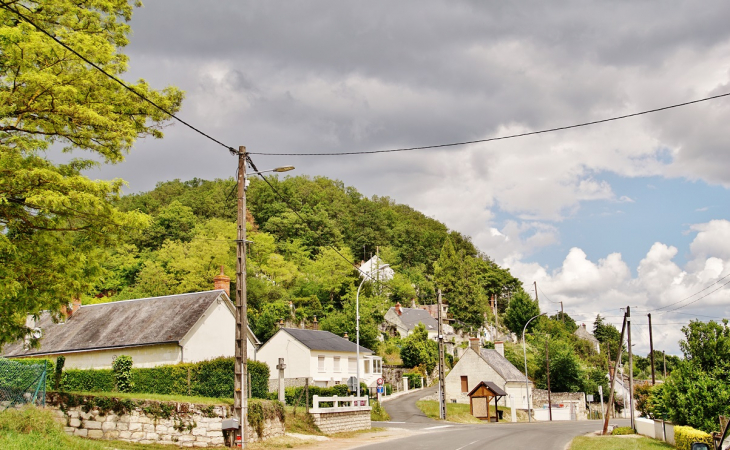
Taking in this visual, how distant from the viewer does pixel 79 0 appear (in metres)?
16.0

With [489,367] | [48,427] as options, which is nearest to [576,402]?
[489,367]

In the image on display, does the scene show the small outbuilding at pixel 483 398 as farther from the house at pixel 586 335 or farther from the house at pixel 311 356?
the house at pixel 586 335

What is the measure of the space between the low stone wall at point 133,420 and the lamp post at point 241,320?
1.31m

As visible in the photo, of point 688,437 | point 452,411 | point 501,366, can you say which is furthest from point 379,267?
point 688,437

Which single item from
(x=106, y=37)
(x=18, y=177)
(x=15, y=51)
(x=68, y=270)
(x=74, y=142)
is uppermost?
(x=106, y=37)

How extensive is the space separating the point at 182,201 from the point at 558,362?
57.0 m

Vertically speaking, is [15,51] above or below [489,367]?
above

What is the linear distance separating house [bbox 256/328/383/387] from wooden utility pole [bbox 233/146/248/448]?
85.1 ft

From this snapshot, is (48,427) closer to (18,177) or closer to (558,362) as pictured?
(18,177)

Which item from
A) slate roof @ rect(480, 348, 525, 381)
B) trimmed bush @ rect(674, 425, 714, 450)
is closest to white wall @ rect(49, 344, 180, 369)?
trimmed bush @ rect(674, 425, 714, 450)

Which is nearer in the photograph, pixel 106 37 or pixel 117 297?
pixel 106 37

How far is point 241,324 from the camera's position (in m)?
19.2

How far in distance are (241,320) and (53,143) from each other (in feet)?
25.1

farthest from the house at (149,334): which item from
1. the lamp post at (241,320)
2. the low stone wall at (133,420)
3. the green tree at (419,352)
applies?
the green tree at (419,352)
